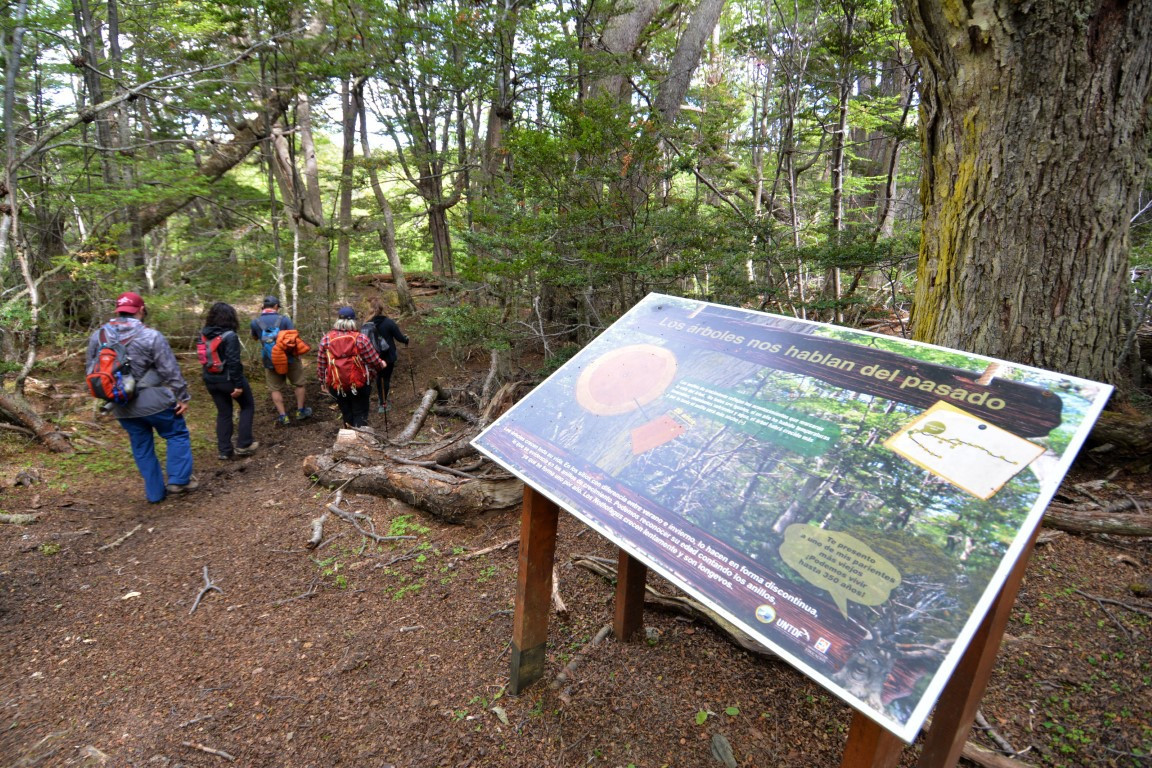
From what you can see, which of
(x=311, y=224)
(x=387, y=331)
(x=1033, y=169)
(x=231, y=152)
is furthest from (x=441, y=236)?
(x=1033, y=169)

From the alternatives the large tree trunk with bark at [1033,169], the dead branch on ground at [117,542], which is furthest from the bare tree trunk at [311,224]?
the large tree trunk with bark at [1033,169]

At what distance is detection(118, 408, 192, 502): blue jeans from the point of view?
15.2ft

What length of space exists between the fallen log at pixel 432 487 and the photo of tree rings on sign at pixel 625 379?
2114 mm

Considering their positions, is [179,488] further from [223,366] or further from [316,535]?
[316,535]

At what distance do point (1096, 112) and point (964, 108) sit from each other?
55 centimetres

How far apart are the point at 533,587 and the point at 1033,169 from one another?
10.5 feet

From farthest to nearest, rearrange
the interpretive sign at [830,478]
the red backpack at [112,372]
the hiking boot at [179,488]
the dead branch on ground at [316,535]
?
the hiking boot at [179,488]
the red backpack at [112,372]
the dead branch on ground at [316,535]
the interpretive sign at [830,478]

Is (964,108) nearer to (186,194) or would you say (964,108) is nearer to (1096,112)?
(1096,112)

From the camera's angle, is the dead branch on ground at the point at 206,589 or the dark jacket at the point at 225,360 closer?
the dead branch on ground at the point at 206,589

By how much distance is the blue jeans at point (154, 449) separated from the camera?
464cm

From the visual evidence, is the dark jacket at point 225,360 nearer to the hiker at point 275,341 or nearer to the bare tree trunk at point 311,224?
the hiker at point 275,341

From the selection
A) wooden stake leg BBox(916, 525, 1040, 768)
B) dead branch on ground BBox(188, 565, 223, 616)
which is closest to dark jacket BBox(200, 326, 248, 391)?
dead branch on ground BBox(188, 565, 223, 616)

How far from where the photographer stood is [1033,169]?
275 cm

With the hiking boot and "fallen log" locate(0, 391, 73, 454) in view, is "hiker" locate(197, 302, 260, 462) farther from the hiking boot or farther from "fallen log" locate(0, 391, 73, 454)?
"fallen log" locate(0, 391, 73, 454)
